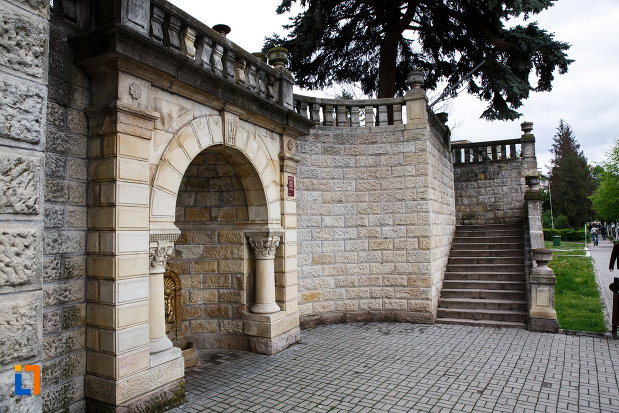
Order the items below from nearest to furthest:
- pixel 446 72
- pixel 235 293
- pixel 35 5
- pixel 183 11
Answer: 1. pixel 35 5
2. pixel 183 11
3. pixel 235 293
4. pixel 446 72

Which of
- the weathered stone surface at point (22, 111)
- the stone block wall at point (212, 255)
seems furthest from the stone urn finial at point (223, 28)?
the weathered stone surface at point (22, 111)

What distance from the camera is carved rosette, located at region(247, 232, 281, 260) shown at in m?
7.16

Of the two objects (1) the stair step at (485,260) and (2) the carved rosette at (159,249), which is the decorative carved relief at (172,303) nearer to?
(2) the carved rosette at (159,249)

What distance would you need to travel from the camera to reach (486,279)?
10242mm

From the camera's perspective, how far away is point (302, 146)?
9.05m

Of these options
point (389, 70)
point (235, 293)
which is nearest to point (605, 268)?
point (389, 70)

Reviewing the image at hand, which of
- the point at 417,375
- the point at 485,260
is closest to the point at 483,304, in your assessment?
the point at 485,260

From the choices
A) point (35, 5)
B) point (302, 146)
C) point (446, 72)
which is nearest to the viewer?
point (35, 5)

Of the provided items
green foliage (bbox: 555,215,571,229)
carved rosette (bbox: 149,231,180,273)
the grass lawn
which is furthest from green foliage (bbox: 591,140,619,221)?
carved rosette (bbox: 149,231,180,273)

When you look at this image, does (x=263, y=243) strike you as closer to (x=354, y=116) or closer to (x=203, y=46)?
(x=203, y=46)

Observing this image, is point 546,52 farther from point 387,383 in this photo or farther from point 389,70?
point 387,383

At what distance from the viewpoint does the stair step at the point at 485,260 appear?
10.7 m

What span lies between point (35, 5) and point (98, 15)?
2638mm

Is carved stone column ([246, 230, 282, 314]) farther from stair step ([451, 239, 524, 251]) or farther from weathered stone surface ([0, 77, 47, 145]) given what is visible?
stair step ([451, 239, 524, 251])
